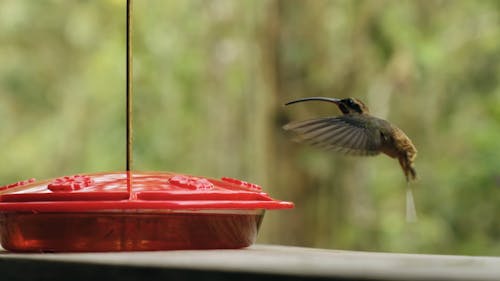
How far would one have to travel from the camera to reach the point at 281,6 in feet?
20.7

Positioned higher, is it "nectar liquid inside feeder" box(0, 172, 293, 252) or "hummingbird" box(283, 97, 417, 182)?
"hummingbird" box(283, 97, 417, 182)

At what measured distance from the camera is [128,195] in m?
1.65

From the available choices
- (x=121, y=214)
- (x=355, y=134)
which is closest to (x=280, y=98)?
(x=355, y=134)

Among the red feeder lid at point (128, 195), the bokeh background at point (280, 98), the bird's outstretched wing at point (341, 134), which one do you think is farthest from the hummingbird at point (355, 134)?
the bokeh background at point (280, 98)

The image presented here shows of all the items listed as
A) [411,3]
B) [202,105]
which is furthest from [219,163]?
[411,3]

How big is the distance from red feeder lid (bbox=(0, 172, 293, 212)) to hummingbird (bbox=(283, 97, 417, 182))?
29 centimetres

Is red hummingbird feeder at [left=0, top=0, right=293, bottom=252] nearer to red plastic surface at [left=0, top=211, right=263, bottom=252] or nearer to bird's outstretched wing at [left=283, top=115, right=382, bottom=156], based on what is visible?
red plastic surface at [left=0, top=211, right=263, bottom=252]

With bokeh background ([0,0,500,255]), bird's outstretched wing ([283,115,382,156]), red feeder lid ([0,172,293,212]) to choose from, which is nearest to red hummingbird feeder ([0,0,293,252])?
red feeder lid ([0,172,293,212])

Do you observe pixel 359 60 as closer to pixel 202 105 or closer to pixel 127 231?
pixel 202 105

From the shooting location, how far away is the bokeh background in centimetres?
623

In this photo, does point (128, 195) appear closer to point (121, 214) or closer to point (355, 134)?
point (121, 214)

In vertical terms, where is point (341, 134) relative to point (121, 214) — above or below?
above

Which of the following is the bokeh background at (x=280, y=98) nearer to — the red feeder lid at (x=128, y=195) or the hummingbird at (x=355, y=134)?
the hummingbird at (x=355, y=134)

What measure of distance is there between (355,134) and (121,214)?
698 mm
